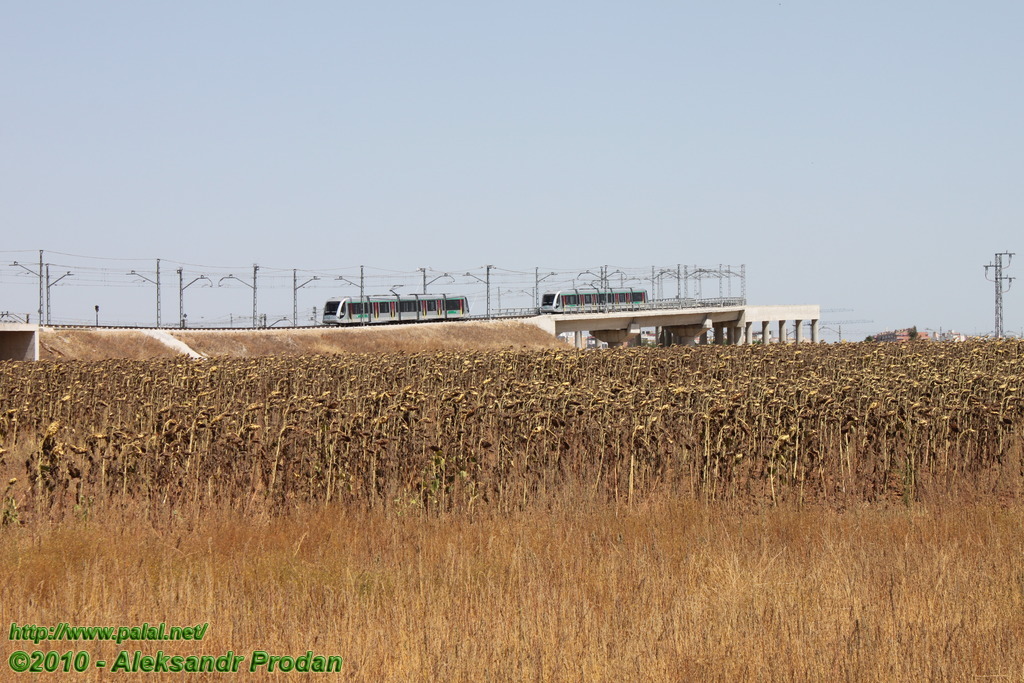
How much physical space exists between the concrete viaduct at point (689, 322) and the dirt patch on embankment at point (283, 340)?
5.24m

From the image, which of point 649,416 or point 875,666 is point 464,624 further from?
point 649,416

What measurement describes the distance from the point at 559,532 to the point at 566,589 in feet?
6.44

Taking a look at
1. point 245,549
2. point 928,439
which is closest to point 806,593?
point 245,549

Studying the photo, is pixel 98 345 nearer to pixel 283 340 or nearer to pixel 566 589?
pixel 283 340

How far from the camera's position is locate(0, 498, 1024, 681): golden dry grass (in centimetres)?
675

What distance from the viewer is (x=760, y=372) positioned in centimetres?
Answer: 2845

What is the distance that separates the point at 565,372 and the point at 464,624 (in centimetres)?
2460

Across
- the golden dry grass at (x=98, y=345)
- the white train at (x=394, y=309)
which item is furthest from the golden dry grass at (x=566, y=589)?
the white train at (x=394, y=309)

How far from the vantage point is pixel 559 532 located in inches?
399

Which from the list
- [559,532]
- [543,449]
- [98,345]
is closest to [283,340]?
[98,345]

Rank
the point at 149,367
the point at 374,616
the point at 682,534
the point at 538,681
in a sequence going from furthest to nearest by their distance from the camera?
1. the point at 149,367
2. the point at 682,534
3. the point at 374,616
4. the point at 538,681

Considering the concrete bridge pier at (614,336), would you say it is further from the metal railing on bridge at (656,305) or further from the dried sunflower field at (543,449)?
the dried sunflower field at (543,449)

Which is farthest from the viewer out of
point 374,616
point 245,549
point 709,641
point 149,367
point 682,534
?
point 149,367

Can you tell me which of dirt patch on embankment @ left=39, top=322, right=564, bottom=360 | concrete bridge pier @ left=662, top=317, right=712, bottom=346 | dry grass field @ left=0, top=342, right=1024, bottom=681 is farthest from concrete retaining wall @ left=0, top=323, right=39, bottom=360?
concrete bridge pier @ left=662, top=317, right=712, bottom=346
